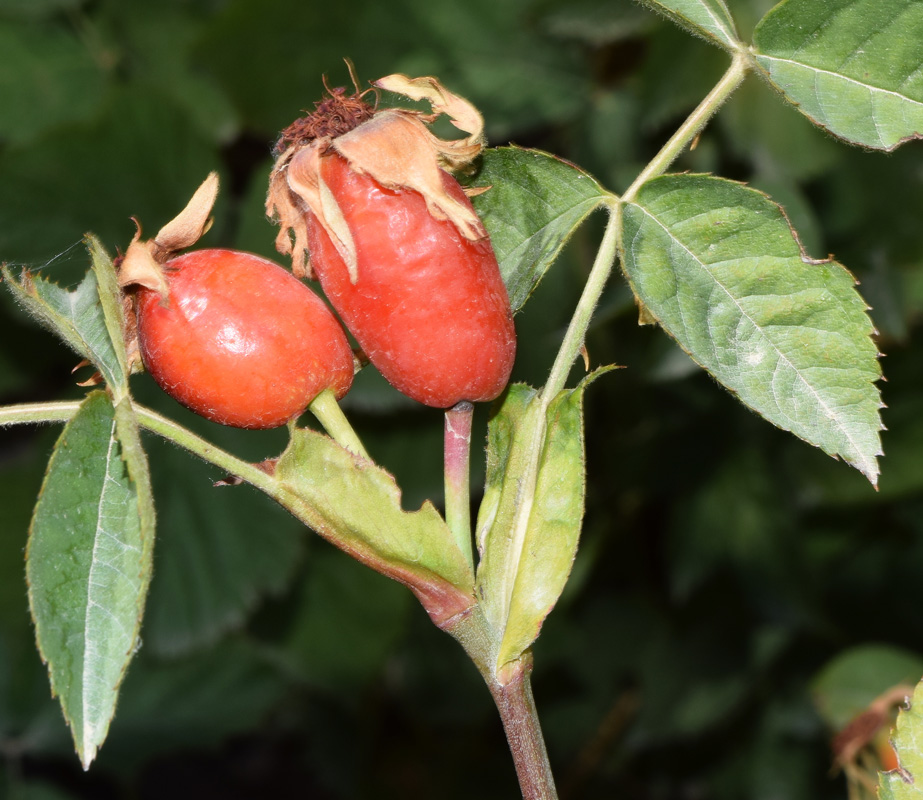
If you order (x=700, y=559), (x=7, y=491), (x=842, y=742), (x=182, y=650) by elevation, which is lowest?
(x=7, y=491)

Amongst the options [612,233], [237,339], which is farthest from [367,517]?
[612,233]

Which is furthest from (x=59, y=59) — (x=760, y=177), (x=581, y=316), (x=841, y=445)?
(x=841, y=445)

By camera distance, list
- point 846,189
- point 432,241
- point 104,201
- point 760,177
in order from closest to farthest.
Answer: point 432,241 → point 760,177 → point 846,189 → point 104,201

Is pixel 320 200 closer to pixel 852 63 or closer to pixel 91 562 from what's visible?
pixel 91 562

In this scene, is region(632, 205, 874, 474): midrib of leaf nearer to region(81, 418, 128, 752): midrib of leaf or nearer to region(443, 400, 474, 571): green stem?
region(443, 400, 474, 571): green stem

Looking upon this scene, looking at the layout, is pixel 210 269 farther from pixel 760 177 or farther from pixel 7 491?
pixel 7 491

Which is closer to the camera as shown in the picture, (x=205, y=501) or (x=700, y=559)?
(x=700, y=559)

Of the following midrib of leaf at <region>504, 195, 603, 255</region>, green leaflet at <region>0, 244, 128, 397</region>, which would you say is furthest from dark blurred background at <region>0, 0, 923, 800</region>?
green leaflet at <region>0, 244, 128, 397</region>
